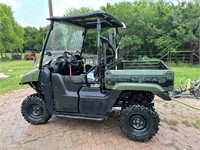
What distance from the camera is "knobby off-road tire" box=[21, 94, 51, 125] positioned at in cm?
333

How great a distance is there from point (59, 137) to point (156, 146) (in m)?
1.41

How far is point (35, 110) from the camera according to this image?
3.44 metres

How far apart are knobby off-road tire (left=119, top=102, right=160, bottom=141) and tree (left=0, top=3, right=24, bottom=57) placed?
23.5 meters

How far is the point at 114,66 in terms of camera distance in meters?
3.34

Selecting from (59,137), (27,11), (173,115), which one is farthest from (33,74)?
(27,11)

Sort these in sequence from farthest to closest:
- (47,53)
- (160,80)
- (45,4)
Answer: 1. (45,4)
2. (47,53)
3. (160,80)

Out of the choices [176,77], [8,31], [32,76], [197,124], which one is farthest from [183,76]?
[8,31]

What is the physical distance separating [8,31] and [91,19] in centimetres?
2325

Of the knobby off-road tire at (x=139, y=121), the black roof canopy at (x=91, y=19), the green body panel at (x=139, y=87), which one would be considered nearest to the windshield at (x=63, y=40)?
the black roof canopy at (x=91, y=19)

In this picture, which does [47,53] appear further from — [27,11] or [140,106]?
[27,11]

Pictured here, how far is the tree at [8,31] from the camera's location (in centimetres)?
2297

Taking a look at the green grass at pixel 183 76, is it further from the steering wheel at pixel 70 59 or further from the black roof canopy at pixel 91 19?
the steering wheel at pixel 70 59

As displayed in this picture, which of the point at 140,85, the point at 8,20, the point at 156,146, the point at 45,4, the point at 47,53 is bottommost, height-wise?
the point at 156,146

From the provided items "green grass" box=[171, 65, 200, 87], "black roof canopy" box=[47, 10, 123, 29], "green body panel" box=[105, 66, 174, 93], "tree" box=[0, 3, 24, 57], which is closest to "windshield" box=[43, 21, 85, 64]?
"black roof canopy" box=[47, 10, 123, 29]
